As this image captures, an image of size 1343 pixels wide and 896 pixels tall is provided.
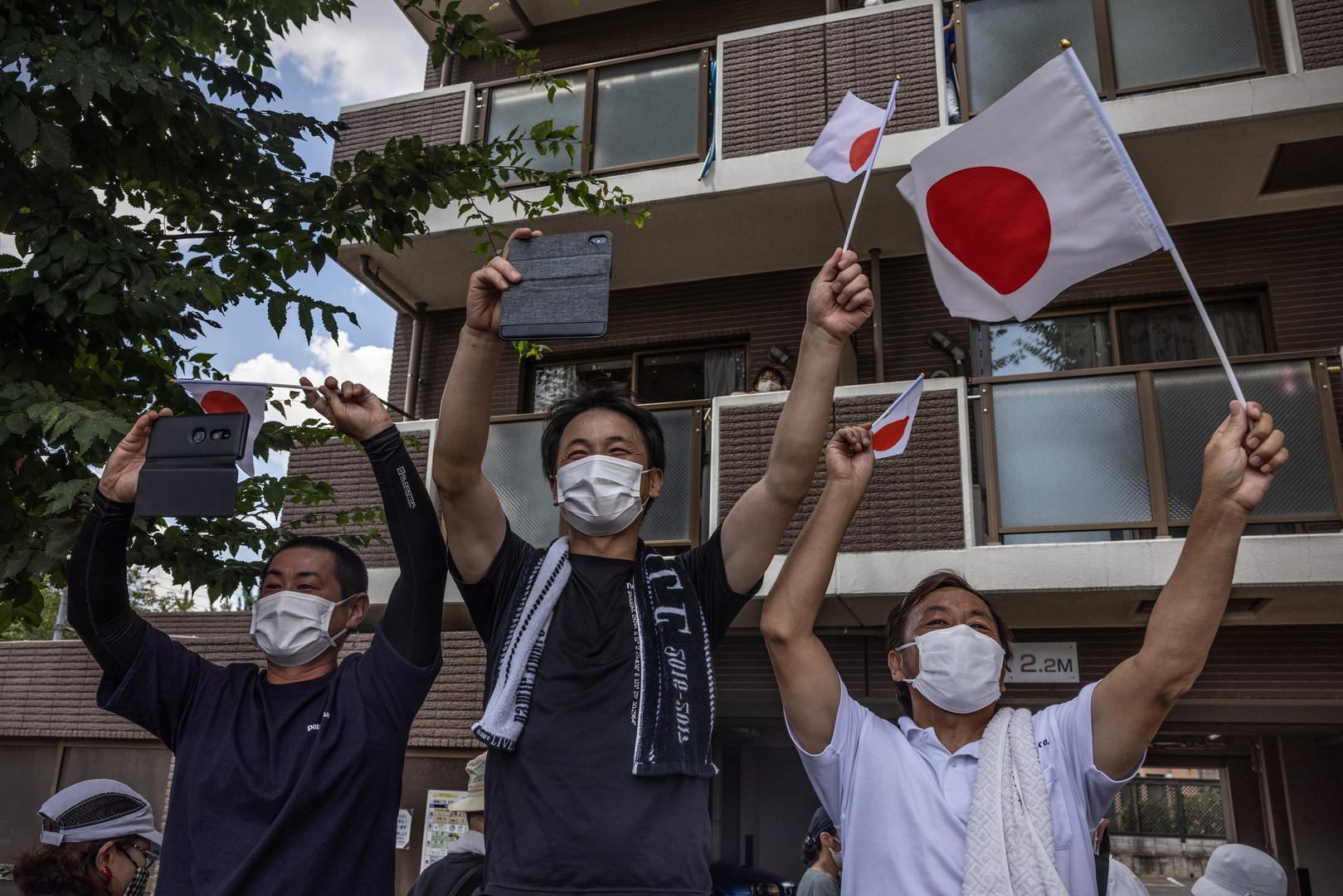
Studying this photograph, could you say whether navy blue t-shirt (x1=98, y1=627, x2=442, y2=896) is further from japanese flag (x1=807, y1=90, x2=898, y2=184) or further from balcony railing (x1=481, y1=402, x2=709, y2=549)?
balcony railing (x1=481, y1=402, x2=709, y2=549)

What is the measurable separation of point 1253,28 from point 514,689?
738 centimetres

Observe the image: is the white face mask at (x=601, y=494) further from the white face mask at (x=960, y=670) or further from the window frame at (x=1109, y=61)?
the window frame at (x=1109, y=61)

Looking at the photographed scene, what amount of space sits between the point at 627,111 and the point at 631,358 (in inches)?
82.3

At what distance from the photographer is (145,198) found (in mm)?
5223

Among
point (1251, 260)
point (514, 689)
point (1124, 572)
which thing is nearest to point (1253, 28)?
point (1251, 260)

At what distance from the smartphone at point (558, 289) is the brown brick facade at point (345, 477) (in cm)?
578

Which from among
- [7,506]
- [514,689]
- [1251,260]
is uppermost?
[1251,260]

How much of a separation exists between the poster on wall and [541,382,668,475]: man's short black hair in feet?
21.8

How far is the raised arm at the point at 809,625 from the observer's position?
2.45 meters

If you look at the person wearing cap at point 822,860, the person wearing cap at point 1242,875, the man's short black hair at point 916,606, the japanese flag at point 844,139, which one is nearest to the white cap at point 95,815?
the man's short black hair at point 916,606

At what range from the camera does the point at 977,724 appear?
2.58 meters

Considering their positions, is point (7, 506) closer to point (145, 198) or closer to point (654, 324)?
point (145, 198)

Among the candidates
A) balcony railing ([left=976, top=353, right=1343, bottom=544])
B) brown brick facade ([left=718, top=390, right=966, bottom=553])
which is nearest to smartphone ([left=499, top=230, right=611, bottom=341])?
brown brick facade ([left=718, top=390, right=966, bottom=553])

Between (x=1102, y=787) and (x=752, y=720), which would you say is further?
(x=752, y=720)
